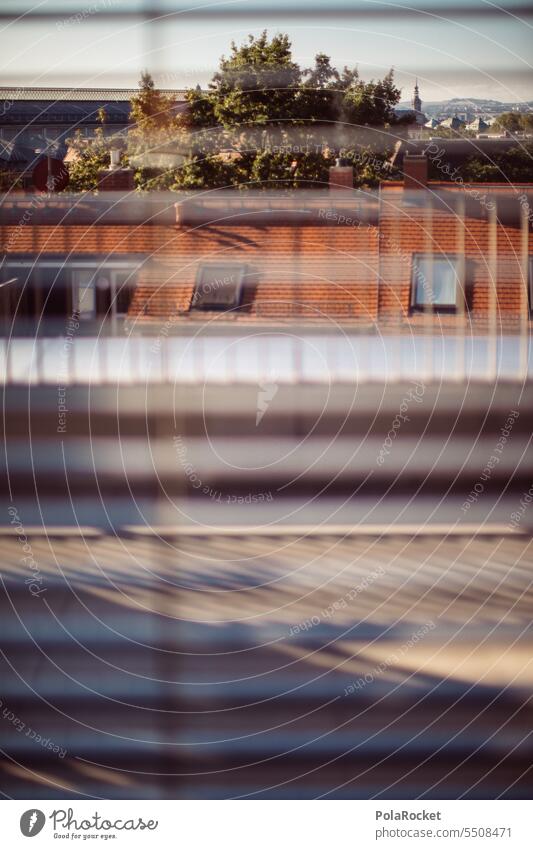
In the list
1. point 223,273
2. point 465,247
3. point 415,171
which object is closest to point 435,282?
point 465,247

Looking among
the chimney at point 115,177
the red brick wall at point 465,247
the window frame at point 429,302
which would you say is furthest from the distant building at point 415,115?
the chimney at point 115,177

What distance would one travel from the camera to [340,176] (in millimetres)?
1635

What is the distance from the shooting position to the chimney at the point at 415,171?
64.8 inches

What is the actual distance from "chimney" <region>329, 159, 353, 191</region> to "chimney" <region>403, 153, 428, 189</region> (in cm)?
11

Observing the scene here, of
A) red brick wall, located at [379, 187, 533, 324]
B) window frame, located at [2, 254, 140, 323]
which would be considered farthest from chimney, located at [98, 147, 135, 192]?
red brick wall, located at [379, 187, 533, 324]

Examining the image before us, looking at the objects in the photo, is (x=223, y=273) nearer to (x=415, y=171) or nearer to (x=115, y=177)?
(x=115, y=177)

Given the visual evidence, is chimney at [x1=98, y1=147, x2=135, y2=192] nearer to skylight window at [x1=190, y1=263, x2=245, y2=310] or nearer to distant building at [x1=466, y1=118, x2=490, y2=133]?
skylight window at [x1=190, y1=263, x2=245, y2=310]

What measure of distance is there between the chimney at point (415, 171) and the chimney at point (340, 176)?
110 millimetres

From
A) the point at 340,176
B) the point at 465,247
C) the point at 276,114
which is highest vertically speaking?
the point at 276,114

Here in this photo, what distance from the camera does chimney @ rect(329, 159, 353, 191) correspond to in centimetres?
163

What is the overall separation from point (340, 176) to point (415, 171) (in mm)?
150

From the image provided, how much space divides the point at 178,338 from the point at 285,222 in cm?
Answer: 31

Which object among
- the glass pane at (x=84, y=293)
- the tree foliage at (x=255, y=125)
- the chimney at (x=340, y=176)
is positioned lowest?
the glass pane at (x=84, y=293)

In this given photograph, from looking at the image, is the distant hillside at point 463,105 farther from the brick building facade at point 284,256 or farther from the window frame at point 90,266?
the window frame at point 90,266
